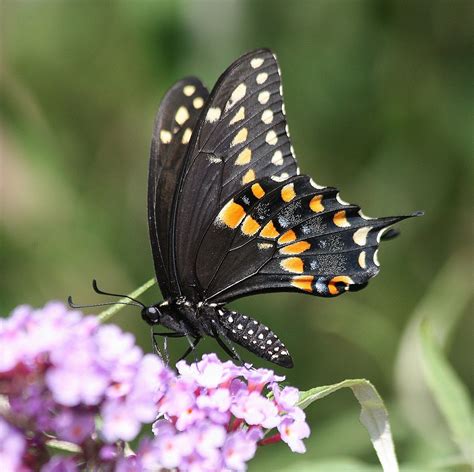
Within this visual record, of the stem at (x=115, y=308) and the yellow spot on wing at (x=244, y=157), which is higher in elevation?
the yellow spot on wing at (x=244, y=157)

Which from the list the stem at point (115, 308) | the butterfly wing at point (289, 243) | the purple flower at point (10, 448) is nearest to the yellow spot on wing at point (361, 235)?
the butterfly wing at point (289, 243)

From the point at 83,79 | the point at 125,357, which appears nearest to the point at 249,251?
the point at 125,357

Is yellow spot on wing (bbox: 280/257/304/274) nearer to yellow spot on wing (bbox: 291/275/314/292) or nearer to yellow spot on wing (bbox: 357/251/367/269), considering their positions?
yellow spot on wing (bbox: 291/275/314/292)

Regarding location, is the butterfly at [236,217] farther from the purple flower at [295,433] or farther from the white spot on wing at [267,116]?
the purple flower at [295,433]

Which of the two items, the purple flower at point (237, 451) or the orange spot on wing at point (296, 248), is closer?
the purple flower at point (237, 451)

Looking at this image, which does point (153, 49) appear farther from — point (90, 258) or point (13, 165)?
point (13, 165)

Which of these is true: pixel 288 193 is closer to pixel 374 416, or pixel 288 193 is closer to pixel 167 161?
pixel 167 161

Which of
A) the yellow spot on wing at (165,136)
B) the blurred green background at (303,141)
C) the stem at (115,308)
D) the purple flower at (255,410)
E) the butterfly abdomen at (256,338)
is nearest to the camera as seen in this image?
the purple flower at (255,410)

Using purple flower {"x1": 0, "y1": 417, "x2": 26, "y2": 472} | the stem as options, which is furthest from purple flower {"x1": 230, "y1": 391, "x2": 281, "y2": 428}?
purple flower {"x1": 0, "y1": 417, "x2": 26, "y2": 472}
